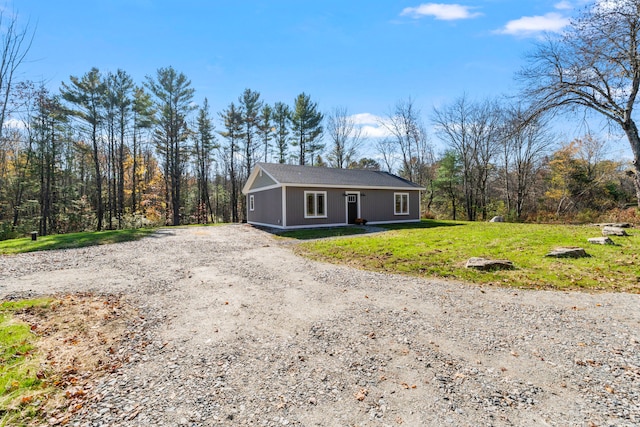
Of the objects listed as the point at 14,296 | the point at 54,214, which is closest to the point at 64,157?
the point at 54,214

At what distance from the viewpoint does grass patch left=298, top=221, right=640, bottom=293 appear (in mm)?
5703

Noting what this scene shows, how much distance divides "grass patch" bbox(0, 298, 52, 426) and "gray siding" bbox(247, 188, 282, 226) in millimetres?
11800

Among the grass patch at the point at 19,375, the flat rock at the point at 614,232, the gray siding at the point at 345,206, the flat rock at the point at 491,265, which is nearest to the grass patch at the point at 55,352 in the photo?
the grass patch at the point at 19,375

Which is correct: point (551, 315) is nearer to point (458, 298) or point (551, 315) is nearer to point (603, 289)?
point (458, 298)

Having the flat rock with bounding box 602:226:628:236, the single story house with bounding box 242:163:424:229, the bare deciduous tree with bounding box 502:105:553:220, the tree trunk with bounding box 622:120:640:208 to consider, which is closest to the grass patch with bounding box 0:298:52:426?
the single story house with bounding box 242:163:424:229

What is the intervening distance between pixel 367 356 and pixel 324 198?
42.7 feet

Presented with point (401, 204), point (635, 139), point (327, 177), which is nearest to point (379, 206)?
point (401, 204)

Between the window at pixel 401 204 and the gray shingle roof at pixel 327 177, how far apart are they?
1.93 feet

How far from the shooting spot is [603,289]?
5176mm

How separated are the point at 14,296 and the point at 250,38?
10748mm

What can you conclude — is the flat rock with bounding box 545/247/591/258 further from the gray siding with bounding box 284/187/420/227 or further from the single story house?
the gray siding with bounding box 284/187/420/227

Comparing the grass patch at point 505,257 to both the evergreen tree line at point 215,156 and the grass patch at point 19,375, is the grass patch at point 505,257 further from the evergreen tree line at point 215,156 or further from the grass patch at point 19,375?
the evergreen tree line at point 215,156

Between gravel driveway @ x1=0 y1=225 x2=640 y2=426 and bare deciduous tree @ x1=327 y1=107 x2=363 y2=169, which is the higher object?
bare deciduous tree @ x1=327 y1=107 x2=363 y2=169

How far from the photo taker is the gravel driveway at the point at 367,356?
226cm
